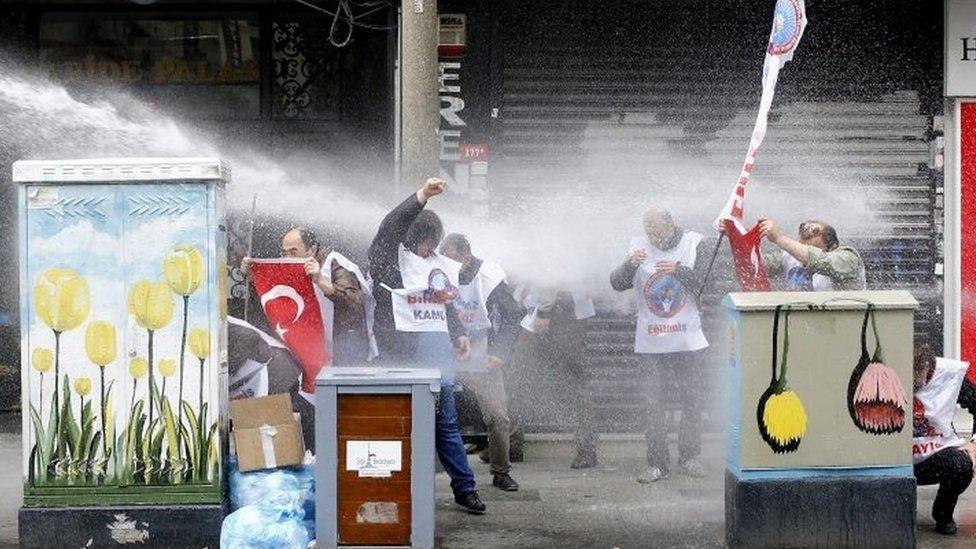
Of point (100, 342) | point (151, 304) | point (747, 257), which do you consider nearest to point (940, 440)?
point (747, 257)

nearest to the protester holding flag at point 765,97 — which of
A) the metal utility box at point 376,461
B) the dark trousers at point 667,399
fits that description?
the dark trousers at point 667,399

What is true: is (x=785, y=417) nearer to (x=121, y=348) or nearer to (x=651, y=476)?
(x=651, y=476)

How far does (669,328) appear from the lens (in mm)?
8750

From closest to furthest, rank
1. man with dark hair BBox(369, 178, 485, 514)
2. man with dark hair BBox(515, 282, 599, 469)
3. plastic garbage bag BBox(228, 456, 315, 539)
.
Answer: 1. plastic garbage bag BBox(228, 456, 315, 539)
2. man with dark hair BBox(369, 178, 485, 514)
3. man with dark hair BBox(515, 282, 599, 469)

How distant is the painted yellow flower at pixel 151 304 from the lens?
6344 mm

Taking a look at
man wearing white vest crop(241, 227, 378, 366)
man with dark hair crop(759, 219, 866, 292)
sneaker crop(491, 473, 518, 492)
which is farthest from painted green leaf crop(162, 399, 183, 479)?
man with dark hair crop(759, 219, 866, 292)

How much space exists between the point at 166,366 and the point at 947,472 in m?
4.15

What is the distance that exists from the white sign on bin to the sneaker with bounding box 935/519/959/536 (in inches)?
120

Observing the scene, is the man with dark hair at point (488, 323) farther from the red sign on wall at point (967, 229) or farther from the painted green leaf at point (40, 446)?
the red sign on wall at point (967, 229)

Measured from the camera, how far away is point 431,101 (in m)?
8.34

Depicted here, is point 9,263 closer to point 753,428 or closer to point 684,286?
point 684,286

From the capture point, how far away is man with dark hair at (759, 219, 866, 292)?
7176mm

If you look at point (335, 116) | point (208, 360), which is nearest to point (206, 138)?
point (335, 116)

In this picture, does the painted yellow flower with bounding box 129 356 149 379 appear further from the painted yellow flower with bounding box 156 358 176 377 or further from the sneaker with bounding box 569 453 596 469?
the sneaker with bounding box 569 453 596 469
